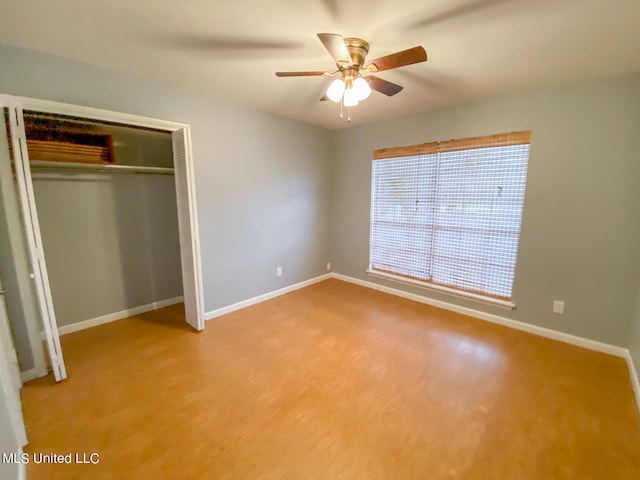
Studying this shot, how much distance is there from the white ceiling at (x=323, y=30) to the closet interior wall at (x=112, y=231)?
Result: 3.14 feet

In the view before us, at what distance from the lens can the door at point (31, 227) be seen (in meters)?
1.79

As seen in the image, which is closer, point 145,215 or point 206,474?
point 206,474

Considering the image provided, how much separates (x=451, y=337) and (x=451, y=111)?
2.51m

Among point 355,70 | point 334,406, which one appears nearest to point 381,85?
point 355,70

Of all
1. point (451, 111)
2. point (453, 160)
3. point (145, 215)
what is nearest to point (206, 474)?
point (145, 215)

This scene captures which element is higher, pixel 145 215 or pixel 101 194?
pixel 101 194

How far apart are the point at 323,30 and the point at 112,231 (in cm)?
295

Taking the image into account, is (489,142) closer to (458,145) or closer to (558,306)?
(458,145)

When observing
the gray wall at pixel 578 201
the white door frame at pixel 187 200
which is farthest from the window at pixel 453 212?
the white door frame at pixel 187 200

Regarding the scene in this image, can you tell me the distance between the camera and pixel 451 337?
2732 mm

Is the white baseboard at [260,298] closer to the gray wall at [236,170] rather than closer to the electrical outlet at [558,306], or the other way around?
the gray wall at [236,170]

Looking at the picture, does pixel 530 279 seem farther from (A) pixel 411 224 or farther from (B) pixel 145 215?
(B) pixel 145 215

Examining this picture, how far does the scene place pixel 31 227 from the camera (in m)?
1.89

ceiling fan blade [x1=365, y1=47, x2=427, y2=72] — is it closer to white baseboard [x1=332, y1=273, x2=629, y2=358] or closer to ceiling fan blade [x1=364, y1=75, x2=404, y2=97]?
ceiling fan blade [x1=364, y1=75, x2=404, y2=97]
